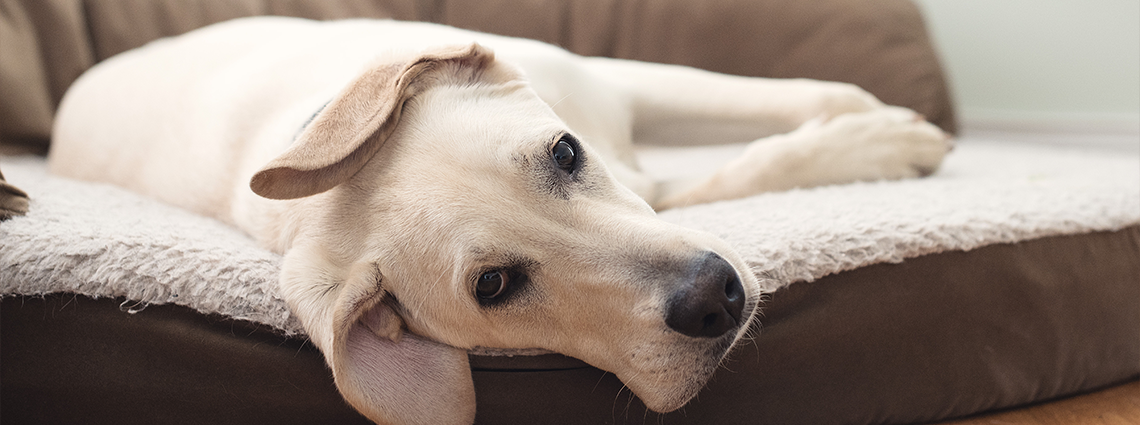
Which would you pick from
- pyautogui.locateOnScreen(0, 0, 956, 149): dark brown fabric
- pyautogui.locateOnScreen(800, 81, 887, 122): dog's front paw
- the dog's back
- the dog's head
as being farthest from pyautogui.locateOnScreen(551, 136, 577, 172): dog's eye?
pyautogui.locateOnScreen(0, 0, 956, 149): dark brown fabric

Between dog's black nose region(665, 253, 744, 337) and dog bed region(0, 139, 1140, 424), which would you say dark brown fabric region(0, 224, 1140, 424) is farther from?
dog's black nose region(665, 253, 744, 337)

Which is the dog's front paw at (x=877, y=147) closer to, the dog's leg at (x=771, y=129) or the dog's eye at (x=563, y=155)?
the dog's leg at (x=771, y=129)

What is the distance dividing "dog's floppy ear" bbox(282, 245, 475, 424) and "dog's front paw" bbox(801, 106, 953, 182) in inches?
51.4

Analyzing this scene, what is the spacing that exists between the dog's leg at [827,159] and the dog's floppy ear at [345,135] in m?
0.91

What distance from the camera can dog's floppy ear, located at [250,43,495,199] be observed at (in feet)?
4.21

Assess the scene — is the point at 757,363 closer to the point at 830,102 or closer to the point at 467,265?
the point at 467,265

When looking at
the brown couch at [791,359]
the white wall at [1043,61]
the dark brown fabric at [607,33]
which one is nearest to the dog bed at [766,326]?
the brown couch at [791,359]

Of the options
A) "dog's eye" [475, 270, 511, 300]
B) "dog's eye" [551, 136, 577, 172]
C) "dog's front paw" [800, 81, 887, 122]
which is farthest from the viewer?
"dog's front paw" [800, 81, 887, 122]

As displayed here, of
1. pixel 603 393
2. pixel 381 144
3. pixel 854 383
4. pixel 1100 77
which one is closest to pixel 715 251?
pixel 603 393

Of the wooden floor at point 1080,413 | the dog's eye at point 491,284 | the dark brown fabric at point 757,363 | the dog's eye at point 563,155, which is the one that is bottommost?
the wooden floor at point 1080,413

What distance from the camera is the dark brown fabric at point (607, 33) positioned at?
3.05 meters

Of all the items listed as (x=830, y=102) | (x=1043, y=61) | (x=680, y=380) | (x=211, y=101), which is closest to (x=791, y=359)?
(x=680, y=380)

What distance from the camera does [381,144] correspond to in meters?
1.47

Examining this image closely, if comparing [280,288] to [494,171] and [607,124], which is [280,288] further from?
[607,124]
